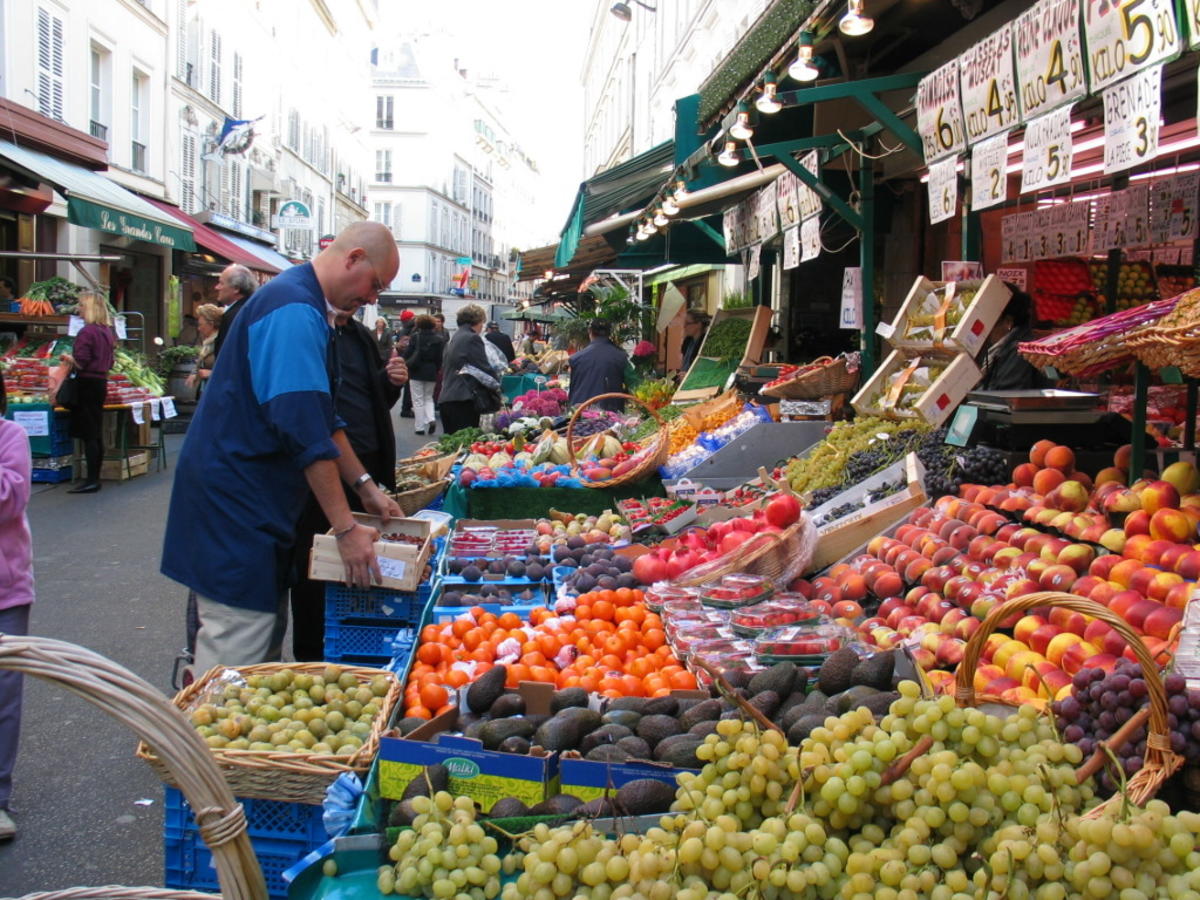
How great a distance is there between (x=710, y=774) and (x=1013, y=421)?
11.3ft

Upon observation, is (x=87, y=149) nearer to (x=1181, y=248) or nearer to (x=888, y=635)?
(x=1181, y=248)

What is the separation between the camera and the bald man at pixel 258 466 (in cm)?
348

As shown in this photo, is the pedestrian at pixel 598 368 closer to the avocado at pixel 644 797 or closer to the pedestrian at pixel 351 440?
the pedestrian at pixel 351 440

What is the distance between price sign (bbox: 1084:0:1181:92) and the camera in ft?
11.7

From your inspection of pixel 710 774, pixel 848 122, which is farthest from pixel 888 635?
pixel 848 122

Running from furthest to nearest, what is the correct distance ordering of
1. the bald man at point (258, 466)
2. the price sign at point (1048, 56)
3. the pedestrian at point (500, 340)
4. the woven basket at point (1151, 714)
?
the pedestrian at point (500, 340) → the price sign at point (1048, 56) → the bald man at point (258, 466) → the woven basket at point (1151, 714)

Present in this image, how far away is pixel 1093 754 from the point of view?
2.15m

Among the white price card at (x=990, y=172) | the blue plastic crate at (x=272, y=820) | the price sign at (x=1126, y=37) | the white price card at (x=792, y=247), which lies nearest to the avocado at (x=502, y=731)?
the blue plastic crate at (x=272, y=820)

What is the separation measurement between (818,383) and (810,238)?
1.27 meters

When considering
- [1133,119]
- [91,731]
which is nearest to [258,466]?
[91,731]

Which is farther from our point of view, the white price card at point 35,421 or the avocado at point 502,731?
the white price card at point 35,421

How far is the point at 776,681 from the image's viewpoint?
291 cm

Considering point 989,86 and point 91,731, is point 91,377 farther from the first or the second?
point 989,86

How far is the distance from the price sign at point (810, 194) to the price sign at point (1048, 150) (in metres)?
3.51
